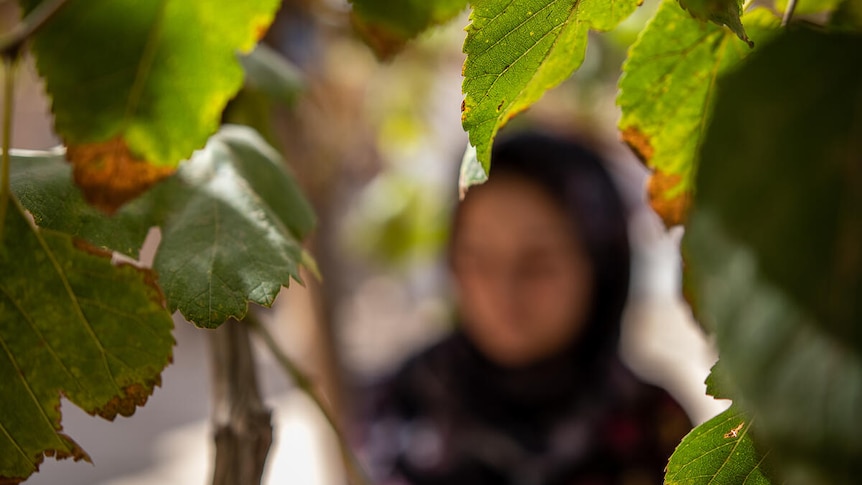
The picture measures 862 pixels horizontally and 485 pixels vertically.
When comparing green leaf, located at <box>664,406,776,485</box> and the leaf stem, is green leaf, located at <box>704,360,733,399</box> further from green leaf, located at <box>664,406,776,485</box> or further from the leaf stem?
the leaf stem

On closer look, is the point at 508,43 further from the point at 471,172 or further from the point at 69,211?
the point at 69,211

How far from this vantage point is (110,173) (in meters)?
0.22

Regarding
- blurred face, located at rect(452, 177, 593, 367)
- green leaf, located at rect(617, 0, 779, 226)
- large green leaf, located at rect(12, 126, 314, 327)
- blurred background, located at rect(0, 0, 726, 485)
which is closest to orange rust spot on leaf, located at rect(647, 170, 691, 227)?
green leaf, located at rect(617, 0, 779, 226)

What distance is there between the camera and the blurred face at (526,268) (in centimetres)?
101

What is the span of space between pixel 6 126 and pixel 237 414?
0.14 m

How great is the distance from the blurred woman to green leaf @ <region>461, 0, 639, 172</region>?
32.1 inches

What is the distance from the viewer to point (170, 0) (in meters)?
0.22

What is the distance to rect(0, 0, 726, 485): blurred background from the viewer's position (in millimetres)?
1049

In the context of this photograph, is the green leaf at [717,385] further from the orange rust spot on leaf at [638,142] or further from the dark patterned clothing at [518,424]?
the dark patterned clothing at [518,424]

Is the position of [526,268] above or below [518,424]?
above

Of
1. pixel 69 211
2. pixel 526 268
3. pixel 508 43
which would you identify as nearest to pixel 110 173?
pixel 69 211

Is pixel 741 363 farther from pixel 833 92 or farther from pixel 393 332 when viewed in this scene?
pixel 393 332

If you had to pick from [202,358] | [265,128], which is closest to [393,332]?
[202,358]

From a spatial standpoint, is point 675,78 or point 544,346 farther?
point 544,346
